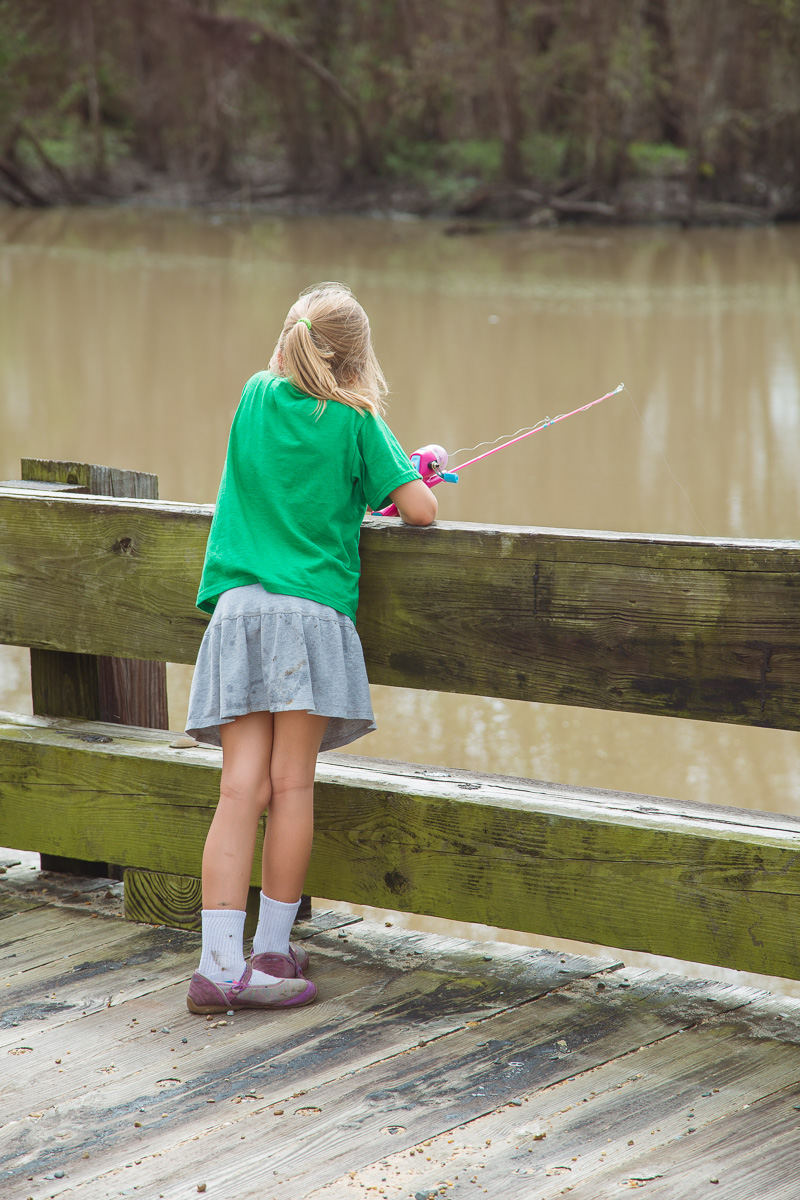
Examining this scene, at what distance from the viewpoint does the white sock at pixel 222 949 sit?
2.52 metres

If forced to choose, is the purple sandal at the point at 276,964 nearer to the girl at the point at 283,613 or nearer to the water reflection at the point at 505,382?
the girl at the point at 283,613

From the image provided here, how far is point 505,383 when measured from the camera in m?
13.4

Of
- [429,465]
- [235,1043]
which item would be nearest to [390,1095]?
[235,1043]

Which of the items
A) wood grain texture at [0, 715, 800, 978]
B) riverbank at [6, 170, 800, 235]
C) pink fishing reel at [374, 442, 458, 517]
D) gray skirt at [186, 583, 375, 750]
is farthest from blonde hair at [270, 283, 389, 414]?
riverbank at [6, 170, 800, 235]

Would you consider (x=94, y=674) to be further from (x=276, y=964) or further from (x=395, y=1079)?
(x=395, y=1079)

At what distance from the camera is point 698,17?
3052 centimetres

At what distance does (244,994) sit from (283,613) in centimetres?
70

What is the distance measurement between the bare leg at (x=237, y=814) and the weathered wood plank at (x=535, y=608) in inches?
10.4

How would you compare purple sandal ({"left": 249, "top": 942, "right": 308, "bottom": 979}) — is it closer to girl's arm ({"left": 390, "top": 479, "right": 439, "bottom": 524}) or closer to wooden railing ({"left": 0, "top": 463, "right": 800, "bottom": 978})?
wooden railing ({"left": 0, "top": 463, "right": 800, "bottom": 978})

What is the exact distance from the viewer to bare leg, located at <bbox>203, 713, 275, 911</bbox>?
254 centimetres

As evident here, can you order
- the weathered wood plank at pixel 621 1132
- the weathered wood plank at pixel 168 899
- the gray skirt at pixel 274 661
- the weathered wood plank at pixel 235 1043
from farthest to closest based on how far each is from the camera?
the weathered wood plank at pixel 168 899 → the gray skirt at pixel 274 661 → the weathered wood plank at pixel 235 1043 → the weathered wood plank at pixel 621 1132

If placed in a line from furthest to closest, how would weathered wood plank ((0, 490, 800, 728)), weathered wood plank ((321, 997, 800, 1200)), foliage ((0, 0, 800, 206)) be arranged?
foliage ((0, 0, 800, 206)) → weathered wood plank ((0, 490, 800, 728)) → weathered wood plank ((321, 997, 800, 1200))

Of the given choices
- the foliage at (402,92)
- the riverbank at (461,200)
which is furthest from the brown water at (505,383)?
the foliage at (402,92)

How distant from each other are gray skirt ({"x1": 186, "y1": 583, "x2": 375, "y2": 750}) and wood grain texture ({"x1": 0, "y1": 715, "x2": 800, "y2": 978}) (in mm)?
275
